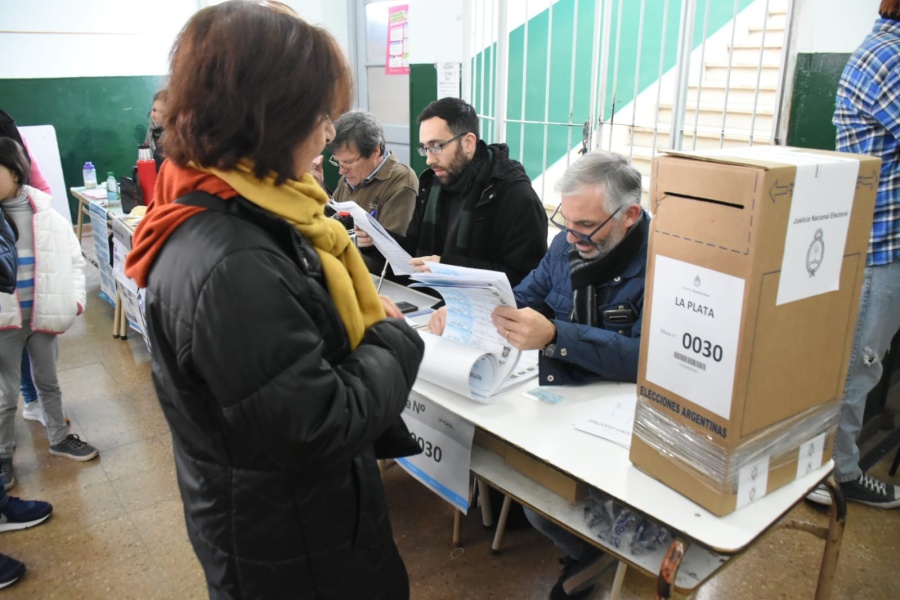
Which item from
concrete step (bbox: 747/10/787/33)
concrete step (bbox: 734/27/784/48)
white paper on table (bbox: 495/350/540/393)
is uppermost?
concrete step (bbox: 747/10/787/33)

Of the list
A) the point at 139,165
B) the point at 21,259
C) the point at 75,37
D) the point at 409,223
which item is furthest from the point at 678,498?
the point at 75,37

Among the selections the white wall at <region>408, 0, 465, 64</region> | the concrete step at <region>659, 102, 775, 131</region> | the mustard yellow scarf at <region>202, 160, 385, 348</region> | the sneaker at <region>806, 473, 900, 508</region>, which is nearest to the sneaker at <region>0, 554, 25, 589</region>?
the mustard yellow scarf at <region>202, 160, 385, 348</region>

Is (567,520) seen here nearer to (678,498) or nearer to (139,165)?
(678,498)

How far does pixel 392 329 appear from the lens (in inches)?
40.2

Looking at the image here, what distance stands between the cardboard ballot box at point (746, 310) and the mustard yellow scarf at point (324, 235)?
49 cm

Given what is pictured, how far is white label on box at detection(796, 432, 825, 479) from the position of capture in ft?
3.97

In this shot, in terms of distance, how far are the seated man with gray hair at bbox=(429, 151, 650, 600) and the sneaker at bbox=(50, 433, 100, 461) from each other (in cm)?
176

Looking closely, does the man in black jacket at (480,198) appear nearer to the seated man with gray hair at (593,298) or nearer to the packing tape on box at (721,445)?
the seated man with gray hair at (593,298)

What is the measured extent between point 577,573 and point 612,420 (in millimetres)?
578

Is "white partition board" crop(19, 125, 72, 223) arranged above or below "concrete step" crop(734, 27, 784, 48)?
below

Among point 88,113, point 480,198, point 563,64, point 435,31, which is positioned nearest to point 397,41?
point 435,31

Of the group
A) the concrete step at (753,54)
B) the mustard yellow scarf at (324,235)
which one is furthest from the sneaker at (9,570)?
the concrete step at (753,54)

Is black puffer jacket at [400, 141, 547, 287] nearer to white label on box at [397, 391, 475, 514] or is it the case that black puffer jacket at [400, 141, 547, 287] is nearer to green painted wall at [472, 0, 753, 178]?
white label on box at [397, 391, 475, 514]

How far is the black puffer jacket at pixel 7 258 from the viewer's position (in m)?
2.04
